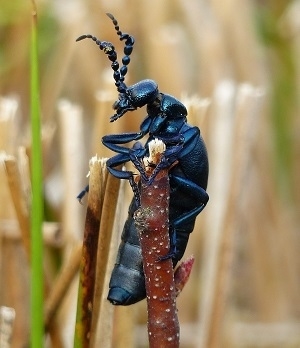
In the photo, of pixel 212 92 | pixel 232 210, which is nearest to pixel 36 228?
pixel 232 210

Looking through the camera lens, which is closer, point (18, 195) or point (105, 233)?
point (105, 233)

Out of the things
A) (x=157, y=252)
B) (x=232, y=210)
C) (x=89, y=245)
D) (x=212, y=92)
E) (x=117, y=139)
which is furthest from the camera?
(x=212, y=92)

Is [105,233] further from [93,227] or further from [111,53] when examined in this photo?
[111,53]

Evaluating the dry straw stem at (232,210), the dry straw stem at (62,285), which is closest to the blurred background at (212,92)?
the dry straw stem at (232,210)

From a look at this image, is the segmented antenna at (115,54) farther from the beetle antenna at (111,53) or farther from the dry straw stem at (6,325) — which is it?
the dry straw stem at (6,325)

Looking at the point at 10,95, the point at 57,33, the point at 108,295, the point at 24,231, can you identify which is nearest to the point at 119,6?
the point at 57,33

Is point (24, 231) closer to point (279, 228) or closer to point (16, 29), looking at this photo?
point (279, 228)
